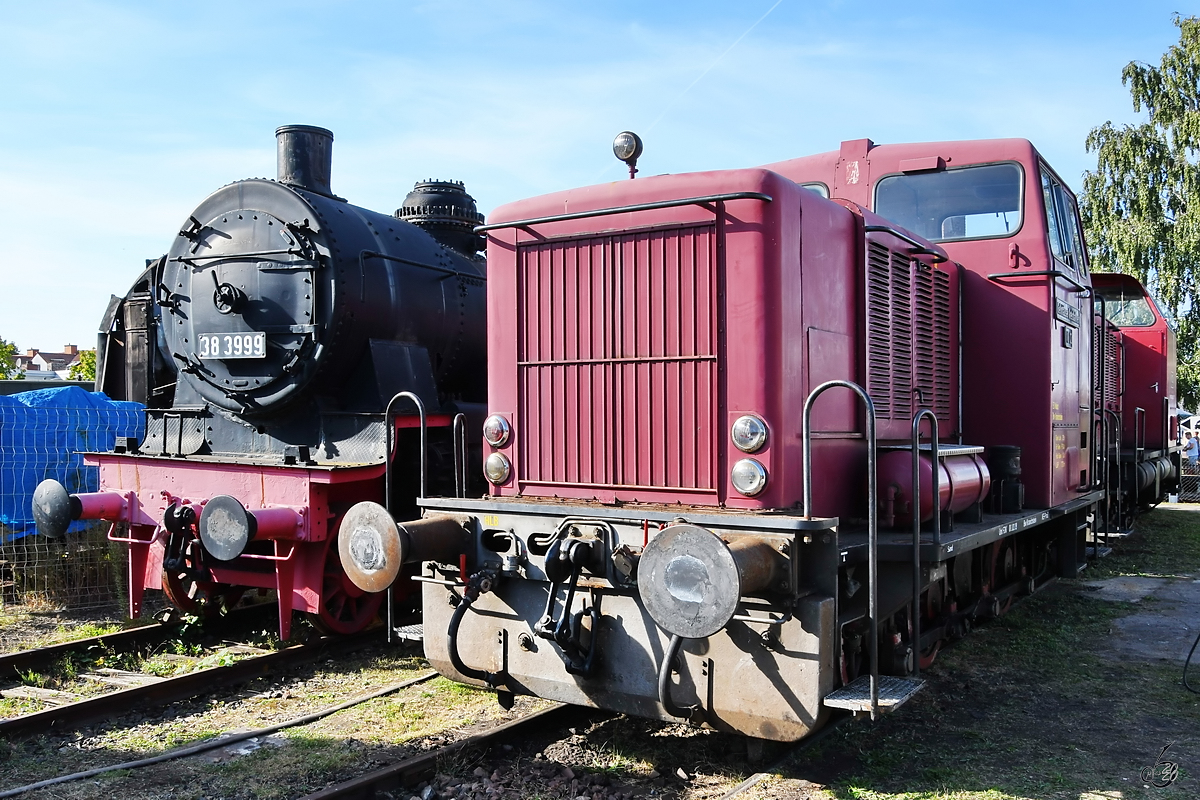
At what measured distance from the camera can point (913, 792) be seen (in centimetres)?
413

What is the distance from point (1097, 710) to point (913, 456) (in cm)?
236

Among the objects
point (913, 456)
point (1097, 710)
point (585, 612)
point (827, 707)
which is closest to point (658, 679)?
point (585, 612)

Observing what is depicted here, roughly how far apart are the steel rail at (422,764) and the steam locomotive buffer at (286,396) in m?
1.70

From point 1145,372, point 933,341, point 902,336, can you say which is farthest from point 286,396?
point 1145,372

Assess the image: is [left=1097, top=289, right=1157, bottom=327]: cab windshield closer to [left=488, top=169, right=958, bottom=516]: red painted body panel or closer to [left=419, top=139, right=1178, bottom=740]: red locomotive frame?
[left=419, top=139, right=1178, bottom=740]: red locomotive frame

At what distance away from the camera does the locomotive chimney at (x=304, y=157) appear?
747 cm

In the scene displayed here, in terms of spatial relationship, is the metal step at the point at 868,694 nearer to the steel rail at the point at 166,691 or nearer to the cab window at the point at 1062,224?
the cab window at the point at 1062,224

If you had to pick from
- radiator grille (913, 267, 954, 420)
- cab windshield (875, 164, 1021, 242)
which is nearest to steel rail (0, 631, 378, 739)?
radiator grille (913, 267, 954, 420)

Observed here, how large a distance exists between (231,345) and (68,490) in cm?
300

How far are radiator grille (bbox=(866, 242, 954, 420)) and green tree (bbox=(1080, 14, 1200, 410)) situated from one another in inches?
957

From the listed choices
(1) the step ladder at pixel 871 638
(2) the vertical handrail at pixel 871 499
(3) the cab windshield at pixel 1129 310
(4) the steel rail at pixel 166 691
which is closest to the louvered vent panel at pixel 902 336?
(1) the step ladder at pixel 871 638

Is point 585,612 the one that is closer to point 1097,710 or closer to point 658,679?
point 658,679

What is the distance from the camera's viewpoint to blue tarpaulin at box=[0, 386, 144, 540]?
342 inches

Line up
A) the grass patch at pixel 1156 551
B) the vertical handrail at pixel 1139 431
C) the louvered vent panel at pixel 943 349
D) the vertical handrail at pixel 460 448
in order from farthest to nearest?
1. the vertical handrail at pixel 1139 431
2. the grass patch at pixel 1156 551
3. the louvered vent panel at pixel 943 349
4. the vertical handrail at pixel 460 448
